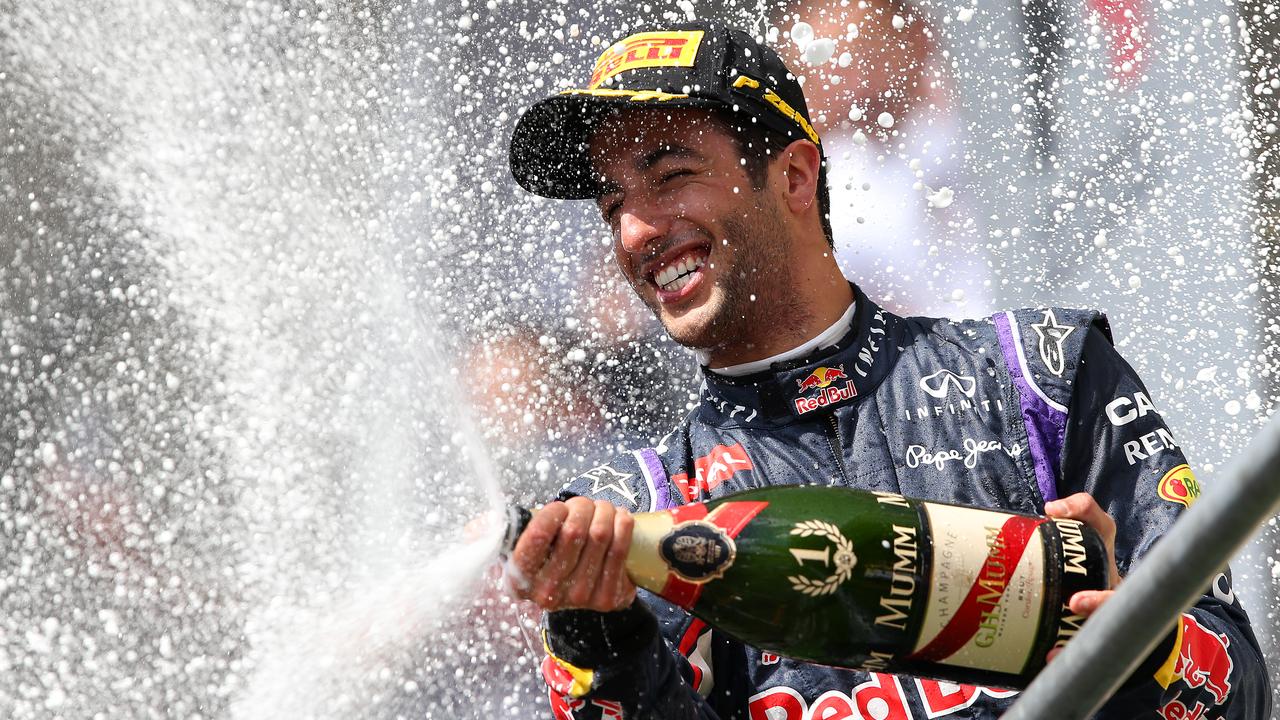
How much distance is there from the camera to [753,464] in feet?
5.76

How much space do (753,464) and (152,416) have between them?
1931 millimetres

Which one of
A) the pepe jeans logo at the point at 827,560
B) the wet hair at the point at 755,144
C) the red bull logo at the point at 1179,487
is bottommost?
the red bull logo at the point at 1179,487

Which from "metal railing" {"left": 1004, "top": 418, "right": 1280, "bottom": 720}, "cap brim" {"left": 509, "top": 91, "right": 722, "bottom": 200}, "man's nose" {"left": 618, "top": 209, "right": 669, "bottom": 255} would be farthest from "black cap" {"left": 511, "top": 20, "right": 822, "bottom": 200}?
"metal railing" {"left": 1004, "top": 418, "right": 1280, "bottom": 720}

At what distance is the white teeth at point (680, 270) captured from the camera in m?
1.87

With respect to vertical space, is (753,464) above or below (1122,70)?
above

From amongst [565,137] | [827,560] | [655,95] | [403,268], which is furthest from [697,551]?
[403,268]

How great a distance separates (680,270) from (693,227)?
6cm

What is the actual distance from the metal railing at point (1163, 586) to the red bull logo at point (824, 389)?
0.87 m

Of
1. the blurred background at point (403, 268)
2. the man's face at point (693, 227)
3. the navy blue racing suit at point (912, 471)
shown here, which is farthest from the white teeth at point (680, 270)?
the blurred background at point (403, 268)

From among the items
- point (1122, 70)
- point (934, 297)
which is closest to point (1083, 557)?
point (934, 297)

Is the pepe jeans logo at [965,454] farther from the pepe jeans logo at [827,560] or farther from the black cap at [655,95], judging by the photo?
the black cap at [655,95]

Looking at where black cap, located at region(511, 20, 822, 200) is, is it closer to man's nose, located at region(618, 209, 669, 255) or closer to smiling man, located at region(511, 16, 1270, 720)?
smiling man, located at region(511, 16, 1270, 720)

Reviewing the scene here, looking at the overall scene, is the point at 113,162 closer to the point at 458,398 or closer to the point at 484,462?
the point at 458,398

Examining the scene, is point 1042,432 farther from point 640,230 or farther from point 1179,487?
point 640,230
